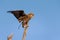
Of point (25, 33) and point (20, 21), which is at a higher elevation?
point (20, 21)

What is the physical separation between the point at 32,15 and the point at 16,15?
16.3 inches

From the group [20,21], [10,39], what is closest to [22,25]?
[20,21]

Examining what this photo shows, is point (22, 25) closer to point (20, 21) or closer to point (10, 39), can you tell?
point (20, 21)

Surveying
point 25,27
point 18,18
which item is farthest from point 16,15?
point 25,27

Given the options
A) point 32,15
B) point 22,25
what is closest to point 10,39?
point 22,25

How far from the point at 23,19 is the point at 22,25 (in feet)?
0.49

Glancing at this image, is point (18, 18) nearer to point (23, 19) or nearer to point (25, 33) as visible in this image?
point (23, 19)

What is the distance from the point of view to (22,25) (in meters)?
4.60

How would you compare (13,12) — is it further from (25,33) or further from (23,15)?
(25,33)

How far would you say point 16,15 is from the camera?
15.1ft

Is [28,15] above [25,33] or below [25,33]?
above

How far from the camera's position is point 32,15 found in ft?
15.6

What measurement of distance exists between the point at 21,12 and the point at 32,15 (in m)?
0.30

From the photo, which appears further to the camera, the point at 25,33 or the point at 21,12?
the point at 21,12
